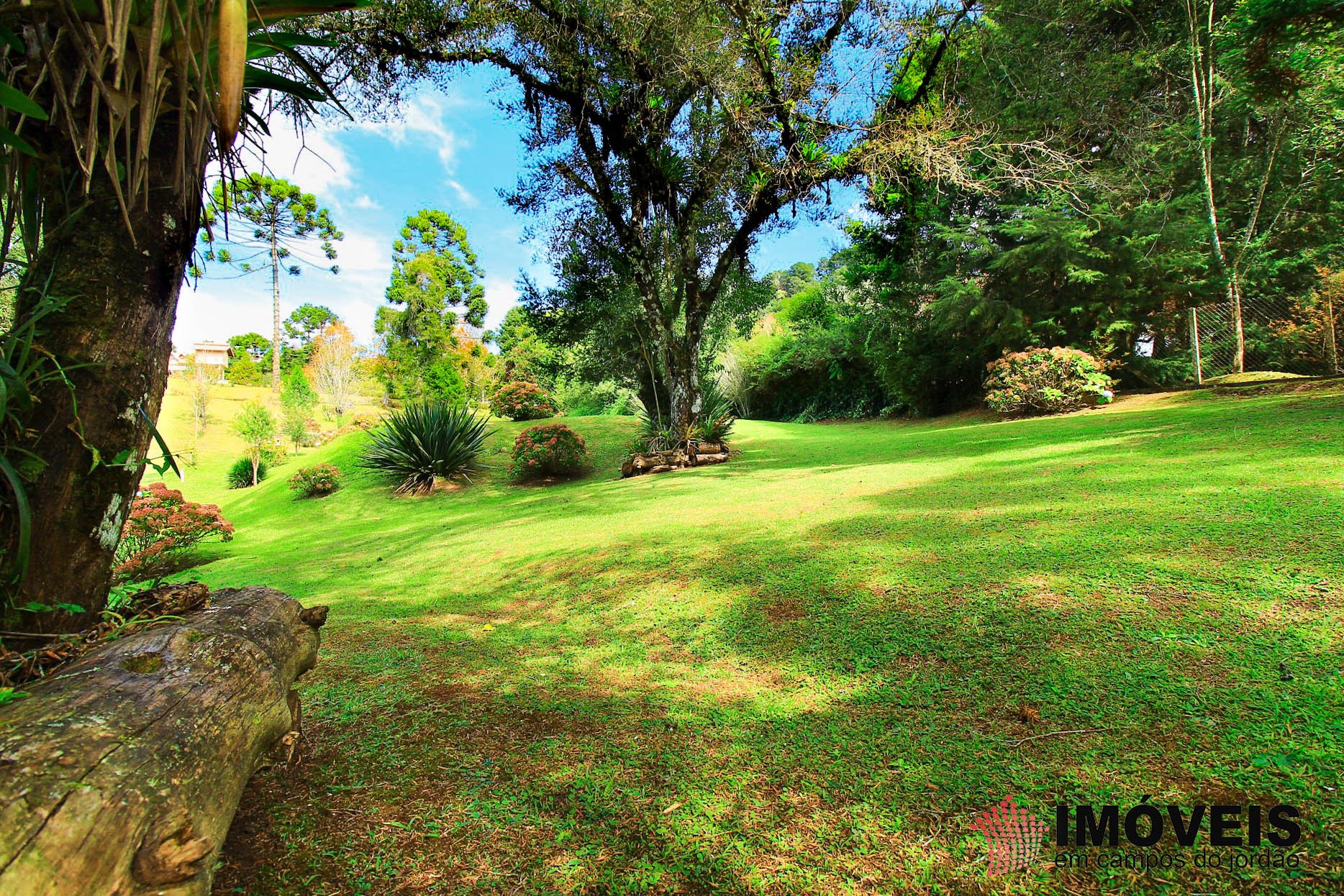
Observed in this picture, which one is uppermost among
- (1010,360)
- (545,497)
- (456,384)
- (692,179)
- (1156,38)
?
(1156,38)

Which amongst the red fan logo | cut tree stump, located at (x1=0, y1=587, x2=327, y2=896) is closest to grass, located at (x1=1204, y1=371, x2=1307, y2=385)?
the red fan logo

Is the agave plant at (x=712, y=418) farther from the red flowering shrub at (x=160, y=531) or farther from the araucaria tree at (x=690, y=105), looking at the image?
the red flowering shrub at (x=160, y=531)

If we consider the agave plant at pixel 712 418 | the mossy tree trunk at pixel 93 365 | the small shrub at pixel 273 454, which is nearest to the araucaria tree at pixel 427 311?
the small shrub at pixel 273 454

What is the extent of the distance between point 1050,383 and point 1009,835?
39.4 feet

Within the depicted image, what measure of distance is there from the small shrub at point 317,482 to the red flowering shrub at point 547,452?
3684mm

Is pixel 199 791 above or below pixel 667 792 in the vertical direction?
above

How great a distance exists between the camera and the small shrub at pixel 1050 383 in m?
10.8

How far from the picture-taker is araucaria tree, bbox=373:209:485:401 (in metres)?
23.2

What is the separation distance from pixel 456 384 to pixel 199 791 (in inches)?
893

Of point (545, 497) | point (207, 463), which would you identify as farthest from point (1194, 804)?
point (207, 463)

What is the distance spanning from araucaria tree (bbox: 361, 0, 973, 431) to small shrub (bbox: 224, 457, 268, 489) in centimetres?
1231

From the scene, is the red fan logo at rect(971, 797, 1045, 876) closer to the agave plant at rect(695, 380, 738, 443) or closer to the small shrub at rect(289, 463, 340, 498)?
the agave plant at rect(695, 380, 738, 443)

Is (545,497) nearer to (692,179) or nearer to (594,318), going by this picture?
(594,318)

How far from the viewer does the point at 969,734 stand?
164 cm
